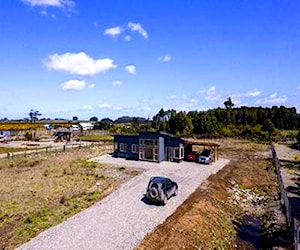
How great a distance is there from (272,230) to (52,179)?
19531mm

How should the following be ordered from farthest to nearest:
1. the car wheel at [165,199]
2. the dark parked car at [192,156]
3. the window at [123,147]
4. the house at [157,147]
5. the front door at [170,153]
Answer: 1. the window at [123,147]
2. the dark parked car at [192,156]
3. the front door at [170,153]
4. the house at [157,147]
5. the car wheel at [165,199]

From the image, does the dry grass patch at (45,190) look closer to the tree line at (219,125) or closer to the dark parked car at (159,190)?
the dark parked car at (159,190)

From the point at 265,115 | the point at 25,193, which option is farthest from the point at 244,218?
the point at 265,115

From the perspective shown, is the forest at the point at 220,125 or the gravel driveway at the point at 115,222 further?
the forest at the point at 220,125

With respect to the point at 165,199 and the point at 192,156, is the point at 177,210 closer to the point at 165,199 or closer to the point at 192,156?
the point at 165,199

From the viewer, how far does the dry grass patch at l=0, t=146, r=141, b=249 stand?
17.9 m

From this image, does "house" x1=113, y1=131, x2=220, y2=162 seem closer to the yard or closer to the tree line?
the yard

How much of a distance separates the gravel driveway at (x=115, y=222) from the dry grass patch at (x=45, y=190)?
3.12 ft

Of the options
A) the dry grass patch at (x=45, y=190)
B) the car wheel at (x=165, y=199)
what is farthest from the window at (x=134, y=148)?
the car wheel at (x=165, y=199)

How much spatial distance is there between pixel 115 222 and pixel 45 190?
10.6 m

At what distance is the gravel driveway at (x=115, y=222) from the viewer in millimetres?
15078

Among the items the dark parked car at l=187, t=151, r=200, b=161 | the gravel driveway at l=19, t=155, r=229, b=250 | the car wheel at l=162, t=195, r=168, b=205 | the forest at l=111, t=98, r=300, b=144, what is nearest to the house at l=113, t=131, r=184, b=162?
the dark parked car at l=187, t=151, r=200, b=161

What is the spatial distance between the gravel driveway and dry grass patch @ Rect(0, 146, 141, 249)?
950mm

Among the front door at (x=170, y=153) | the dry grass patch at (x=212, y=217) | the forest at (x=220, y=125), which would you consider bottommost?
the dry grass patch at (x=212, y=217)
